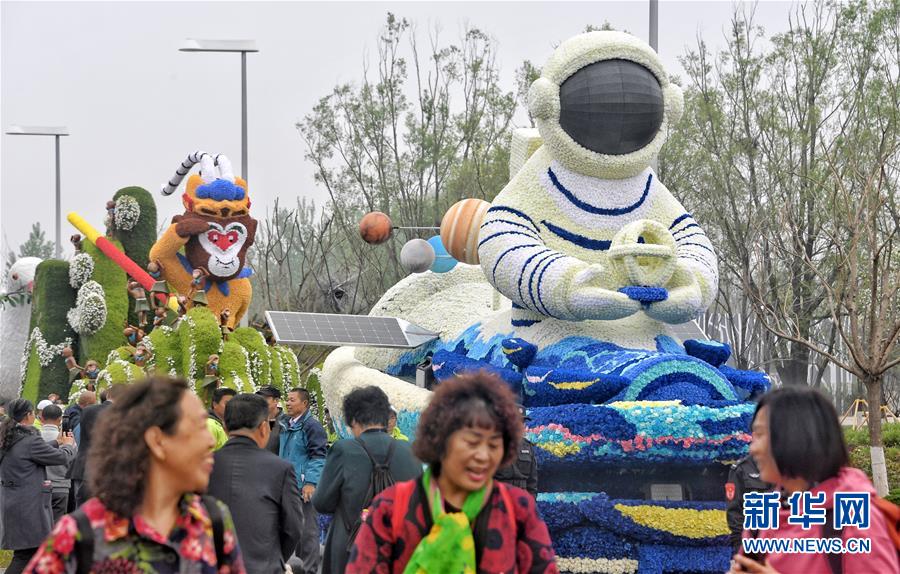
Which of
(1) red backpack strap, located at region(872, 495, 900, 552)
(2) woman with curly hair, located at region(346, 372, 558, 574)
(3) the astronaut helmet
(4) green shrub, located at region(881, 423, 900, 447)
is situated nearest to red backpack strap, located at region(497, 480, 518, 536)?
(2) woman with curly hair, located at region(346, 372, 558, 574)

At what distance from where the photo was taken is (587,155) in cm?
1295

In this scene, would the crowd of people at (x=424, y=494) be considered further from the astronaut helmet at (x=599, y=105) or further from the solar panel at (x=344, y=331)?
the solar panel at (x=344, y=331)

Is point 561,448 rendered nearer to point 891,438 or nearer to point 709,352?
point 709,352

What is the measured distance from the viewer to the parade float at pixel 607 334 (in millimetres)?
11125

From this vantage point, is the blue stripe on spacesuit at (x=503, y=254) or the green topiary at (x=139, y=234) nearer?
the blue stripe on spacesuit at (x=503, y=254)

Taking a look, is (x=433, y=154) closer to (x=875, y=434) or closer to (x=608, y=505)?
(x=875, y=434)

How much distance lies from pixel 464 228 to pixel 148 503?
10.6 meters

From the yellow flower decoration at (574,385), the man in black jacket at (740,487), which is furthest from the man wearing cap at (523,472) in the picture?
the yellow flower decoration at (574,385)

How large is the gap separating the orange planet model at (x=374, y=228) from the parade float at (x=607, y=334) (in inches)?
64.7

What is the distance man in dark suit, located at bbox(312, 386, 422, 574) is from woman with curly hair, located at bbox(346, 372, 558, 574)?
8.95 feet

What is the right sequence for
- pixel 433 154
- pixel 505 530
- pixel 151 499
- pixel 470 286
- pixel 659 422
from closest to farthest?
1. pixel 151 499
2. pixel 505 530
3. pixel 659 422
4. pixel 470 286
5. pixel 433 154

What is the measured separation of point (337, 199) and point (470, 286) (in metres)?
19.2

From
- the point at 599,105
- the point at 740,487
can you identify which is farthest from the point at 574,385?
the point at 740,487

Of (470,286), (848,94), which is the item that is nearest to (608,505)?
(470,286)
